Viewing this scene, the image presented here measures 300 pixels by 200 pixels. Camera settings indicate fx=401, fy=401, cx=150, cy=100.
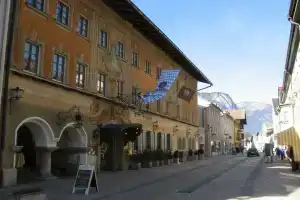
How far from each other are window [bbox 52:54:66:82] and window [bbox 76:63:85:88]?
142 cm

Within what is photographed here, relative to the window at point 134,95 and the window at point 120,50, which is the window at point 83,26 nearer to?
the window at point 120,50

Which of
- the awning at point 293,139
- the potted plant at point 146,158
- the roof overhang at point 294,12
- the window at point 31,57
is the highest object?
the roof overhang at point 294,12

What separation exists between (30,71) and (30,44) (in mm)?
1193

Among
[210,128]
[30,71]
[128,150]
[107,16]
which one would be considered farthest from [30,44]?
[210,128]

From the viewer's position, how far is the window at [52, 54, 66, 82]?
62.0 ft

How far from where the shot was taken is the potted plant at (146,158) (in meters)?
29.3

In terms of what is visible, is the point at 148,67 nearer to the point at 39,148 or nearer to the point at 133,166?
the point at 133,166

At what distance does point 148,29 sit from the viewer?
1174 inches

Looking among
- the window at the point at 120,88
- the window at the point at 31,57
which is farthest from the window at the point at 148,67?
the window at the point at 31,57

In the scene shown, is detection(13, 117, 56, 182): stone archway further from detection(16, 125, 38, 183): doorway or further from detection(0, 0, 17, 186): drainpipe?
detection(0, 0, 17, 186): drainpipe

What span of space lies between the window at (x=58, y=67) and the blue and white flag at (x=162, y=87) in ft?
25.2

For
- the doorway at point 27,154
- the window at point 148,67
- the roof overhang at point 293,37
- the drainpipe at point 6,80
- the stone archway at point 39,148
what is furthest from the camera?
the window at point 148,67

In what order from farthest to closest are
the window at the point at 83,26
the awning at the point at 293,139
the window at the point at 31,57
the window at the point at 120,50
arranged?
the window at the point at 120,50 < the awning at the point at 293,139 < the window at the point at 83,26 < the window at the point at 31,57

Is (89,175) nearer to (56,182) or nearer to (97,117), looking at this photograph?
(56,182)
